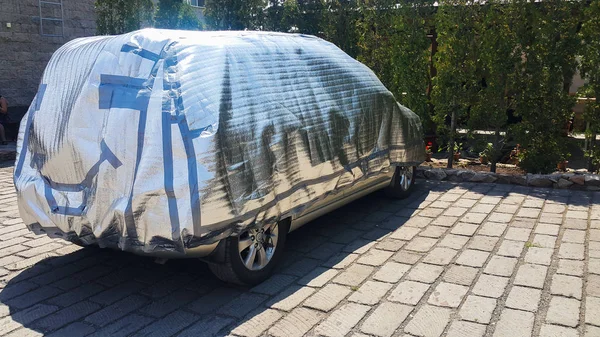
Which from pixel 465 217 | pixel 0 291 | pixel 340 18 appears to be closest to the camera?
pixel 0 291

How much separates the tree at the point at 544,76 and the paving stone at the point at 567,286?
4066mm

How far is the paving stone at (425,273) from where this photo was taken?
4.28 m

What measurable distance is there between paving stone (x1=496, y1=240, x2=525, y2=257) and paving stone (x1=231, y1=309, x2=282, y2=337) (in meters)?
2.32

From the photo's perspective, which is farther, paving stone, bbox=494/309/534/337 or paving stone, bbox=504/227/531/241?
paving stone, bbox=504/227/531/241

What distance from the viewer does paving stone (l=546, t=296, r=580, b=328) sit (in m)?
3.55

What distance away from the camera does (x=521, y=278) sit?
427 cm

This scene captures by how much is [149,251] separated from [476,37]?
6.42m

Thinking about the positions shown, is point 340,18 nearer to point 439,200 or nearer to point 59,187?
point 439,200

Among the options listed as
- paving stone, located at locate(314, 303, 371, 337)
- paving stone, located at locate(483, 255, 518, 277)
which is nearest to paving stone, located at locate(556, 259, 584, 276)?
paving stone, located at locate(483, 255, 518, 277)

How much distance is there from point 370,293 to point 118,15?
11480 millimetres

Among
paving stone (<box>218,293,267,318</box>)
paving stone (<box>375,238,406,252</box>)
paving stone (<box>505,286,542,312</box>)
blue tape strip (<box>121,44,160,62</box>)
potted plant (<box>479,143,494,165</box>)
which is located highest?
blue tape strip (<box>121,44,160,62</box>)

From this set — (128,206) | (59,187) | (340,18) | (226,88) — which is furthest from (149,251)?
(340,18)

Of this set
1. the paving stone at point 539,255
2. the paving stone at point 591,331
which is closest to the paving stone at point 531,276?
the paving stone at point 539,255

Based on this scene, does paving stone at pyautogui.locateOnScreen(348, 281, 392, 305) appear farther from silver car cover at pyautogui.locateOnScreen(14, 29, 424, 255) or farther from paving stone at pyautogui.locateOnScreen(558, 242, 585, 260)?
paving stone at pyautogui.locateOnScreen(558, 242, 585, 260)
